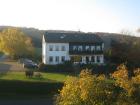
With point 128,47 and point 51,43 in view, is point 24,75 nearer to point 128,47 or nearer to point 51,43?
point 51,43

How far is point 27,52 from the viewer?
314 ft

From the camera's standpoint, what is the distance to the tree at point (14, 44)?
9350 centimetres

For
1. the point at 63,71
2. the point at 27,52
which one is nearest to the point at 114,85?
the point at 63,71

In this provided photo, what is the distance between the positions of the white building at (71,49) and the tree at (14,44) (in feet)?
25.5

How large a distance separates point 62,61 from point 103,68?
34.0ft

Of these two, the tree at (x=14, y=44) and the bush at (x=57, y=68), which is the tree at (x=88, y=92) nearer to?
the bush at (x=57, y=68)

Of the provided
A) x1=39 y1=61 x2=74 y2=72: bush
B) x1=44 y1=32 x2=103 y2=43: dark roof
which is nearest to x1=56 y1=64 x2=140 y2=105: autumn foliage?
x1=39 y1=61 x2=74 y2=72: bush

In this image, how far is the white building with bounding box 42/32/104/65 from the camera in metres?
85.4

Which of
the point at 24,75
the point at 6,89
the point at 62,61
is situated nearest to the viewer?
the point at 6,89

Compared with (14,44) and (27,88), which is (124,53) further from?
(27,88)

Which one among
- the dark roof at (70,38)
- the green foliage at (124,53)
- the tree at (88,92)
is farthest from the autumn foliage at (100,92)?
the dark roof at (70,38)

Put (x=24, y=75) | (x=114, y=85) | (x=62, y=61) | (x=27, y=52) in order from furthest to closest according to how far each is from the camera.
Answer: (x=27, y=52) → (x=62, y=61) → (x=24, y=75) → (x=114, y=85)

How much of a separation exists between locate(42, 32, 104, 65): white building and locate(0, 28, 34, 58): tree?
7.77 metres

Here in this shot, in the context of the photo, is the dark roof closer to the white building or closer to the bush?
the white building
